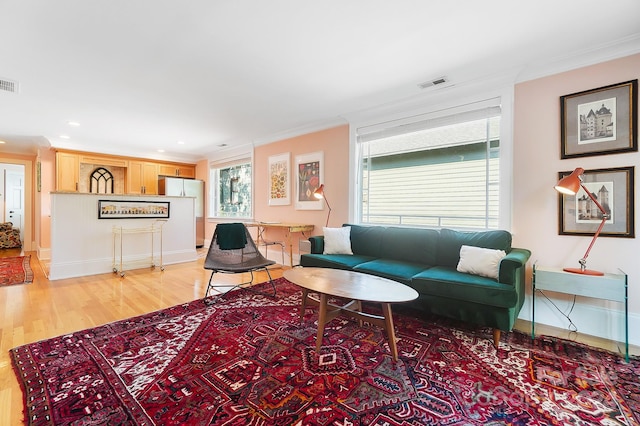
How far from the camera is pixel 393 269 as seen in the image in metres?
2.88

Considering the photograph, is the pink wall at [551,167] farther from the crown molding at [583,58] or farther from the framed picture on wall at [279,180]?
the framed picture on wall at [279,180]

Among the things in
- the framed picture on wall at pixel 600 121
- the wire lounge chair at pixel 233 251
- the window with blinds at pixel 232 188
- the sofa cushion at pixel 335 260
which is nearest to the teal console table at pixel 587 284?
the framed picture on wall at pixel 600 121

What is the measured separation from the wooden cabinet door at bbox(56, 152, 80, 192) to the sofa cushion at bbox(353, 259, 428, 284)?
21.5 ft

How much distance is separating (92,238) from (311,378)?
4.57 metres

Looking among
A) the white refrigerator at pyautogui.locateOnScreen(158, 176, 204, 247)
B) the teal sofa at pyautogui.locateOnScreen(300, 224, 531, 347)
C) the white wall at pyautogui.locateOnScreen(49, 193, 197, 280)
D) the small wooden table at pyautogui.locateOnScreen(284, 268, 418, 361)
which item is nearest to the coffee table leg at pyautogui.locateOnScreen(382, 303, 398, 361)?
the small wooden table at pyautogui.locateOnScreen(284, 268, 418, 361)

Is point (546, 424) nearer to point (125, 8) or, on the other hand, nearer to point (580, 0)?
point (580, 0)

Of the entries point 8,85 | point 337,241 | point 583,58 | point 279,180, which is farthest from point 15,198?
point 583,58

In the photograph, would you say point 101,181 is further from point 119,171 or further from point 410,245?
point 410,245

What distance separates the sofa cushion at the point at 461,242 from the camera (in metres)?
2.79

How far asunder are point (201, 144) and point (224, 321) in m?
4.84

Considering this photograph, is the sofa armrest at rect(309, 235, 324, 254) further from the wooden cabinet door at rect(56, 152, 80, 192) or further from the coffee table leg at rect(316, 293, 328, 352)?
the wooden cabinet door at rect(56, 152, 80, 192)

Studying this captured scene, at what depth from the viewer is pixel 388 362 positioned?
194cm

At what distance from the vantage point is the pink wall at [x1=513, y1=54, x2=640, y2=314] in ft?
7.88

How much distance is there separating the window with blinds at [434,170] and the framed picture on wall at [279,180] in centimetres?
160
